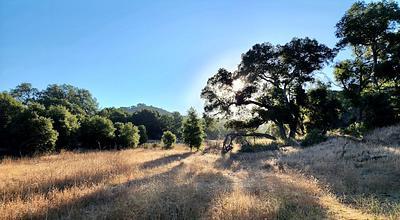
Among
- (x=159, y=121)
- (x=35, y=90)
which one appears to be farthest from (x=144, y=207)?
(x=35, y=90)

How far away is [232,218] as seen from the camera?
5.01 m

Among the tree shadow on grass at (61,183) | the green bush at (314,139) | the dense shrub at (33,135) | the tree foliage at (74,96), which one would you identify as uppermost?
the tree foliage at (74,96)

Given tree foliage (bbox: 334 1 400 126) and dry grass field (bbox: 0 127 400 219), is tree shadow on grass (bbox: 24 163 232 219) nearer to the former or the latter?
dry grass field (bbox: 0 127 400 219)

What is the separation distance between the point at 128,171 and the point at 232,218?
6164 millimetres

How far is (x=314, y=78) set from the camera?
30.8 m

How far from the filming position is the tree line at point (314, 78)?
26891mm

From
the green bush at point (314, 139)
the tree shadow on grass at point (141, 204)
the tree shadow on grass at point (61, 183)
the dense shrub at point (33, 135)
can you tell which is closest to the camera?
the tree shadow on grass at point (141, 204)

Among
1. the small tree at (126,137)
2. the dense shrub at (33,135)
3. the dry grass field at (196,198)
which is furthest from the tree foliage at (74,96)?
the dry grass field at (196,198)

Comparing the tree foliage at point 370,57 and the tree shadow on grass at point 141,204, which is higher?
the tree foliage at point 370,57

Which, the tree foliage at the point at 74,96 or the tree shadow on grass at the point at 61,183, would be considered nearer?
the tree shadow on grass at the point at 61,183

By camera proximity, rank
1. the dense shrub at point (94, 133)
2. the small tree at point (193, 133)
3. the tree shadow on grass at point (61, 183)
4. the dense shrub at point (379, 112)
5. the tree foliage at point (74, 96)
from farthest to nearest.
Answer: the tree foliage at point (74, 96), the dense shrub at point (94, 133), the small tree at point (193, 133), the dense shrub at point (379, 112), the tree shadow on grass at point (61, 183)

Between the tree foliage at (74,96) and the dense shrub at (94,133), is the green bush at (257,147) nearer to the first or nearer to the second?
the dense shrub at (94,133)

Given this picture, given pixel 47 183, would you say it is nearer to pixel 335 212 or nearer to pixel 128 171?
pixel 128 171

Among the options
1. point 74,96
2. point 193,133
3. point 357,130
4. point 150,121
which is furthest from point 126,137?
point 74,96
